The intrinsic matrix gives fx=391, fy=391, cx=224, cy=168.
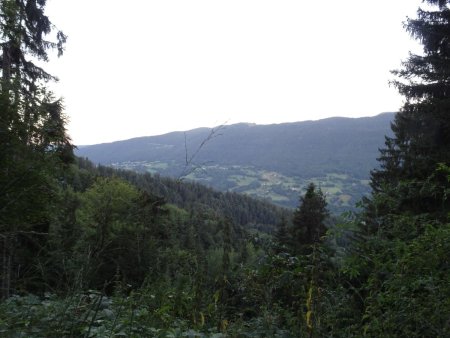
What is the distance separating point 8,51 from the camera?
43.8ft

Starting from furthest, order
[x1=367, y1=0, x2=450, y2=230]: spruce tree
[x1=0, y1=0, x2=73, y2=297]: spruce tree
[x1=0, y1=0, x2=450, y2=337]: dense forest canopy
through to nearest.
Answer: [x1=367, y1=0, x2=450, y2=230]: spruce tree
[x1=0, y1=0, x2=73, y2=297]: spruce tree
[x1=0, y1=0, x2=450, y2=337]: dense forest canopy

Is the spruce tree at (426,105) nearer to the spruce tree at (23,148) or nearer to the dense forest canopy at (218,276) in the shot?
the dense forest canopy at (218,276)

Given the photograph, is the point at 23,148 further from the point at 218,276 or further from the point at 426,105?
the point at 426,105

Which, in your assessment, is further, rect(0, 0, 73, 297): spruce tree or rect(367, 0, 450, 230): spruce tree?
rect(367, 0, 450, 230): spruce tree

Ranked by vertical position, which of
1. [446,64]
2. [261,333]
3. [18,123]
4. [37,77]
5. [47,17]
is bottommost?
[261,333]

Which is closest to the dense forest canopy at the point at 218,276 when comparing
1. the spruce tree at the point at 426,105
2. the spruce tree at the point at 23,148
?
the spruce tree at the point at 23,148

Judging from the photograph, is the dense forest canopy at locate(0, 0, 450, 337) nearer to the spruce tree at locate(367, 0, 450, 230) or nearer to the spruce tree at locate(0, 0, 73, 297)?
the spruce tree at locate(0, 0, 73, 297)

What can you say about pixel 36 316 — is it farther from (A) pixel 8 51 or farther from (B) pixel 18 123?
(A) pixel 8 51

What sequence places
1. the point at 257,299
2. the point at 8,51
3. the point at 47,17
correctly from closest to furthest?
the point at 257,299
the point at 8,51
the point at 47,17

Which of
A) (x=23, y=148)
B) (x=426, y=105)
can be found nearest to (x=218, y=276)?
(x=23, y=148)

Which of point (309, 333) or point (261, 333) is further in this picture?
point (261, 333)

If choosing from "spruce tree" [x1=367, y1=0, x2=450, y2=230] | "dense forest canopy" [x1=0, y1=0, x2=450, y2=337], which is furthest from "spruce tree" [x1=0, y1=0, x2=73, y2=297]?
"spruce tree" [x1=367, y1=0, x2=450, y2=230]

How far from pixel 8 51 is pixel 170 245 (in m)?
13.0

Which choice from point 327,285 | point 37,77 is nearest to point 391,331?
point 327,285
